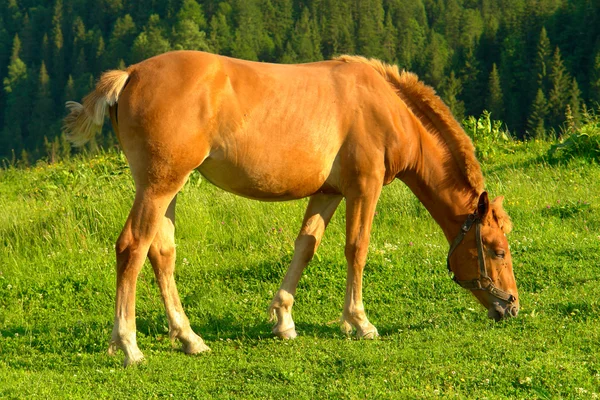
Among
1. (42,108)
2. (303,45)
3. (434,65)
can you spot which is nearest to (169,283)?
Result: (434,65)

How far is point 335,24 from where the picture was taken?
120 meters

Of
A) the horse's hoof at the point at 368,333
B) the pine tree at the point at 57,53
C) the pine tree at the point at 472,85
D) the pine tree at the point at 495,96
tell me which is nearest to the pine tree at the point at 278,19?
the pine tree at the point at 57,53

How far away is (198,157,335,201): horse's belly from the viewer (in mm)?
6289

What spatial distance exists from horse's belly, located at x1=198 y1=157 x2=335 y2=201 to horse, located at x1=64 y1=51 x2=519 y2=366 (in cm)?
1

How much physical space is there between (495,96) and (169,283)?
83.7m

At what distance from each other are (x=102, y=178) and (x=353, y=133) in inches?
285

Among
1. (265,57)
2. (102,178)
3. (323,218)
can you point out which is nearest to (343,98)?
(323,218)

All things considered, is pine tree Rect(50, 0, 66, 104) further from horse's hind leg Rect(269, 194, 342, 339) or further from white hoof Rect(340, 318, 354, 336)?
white hoof Rect(340, 318, 354, 336)

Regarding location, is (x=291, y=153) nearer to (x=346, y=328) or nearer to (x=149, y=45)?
(x=346, y=328)

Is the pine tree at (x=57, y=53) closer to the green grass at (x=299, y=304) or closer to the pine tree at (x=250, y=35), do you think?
the pine tree at (x=250, y=35)

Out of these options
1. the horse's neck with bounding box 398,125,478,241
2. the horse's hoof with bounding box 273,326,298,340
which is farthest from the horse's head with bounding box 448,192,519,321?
the horse's hoof with bounding box 273,326,298,340

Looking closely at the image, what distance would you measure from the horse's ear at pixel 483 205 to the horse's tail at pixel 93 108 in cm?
311

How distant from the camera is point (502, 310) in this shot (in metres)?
6.86

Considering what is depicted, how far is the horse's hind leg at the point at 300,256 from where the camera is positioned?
22.7 ft
